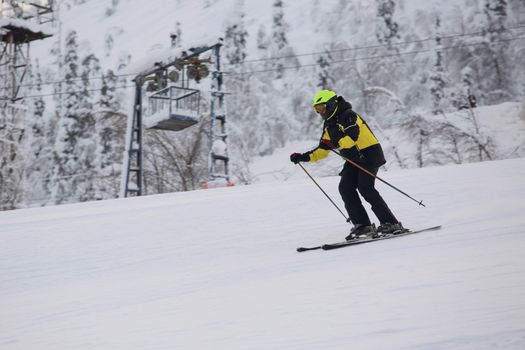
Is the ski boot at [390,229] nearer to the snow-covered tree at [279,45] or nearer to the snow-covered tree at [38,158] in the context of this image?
the snow-covered tree at [38,158]

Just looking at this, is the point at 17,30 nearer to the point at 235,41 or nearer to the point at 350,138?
the point at 350,138

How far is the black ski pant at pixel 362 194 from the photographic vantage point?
5875mm

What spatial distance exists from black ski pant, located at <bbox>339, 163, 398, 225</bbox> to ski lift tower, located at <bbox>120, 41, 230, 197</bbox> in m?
8.39

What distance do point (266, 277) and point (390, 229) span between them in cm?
193

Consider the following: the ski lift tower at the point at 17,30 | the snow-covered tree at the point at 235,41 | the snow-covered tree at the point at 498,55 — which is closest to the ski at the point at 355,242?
the ski lift tower at the point at 17,30

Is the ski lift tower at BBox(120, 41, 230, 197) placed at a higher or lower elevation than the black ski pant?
higher

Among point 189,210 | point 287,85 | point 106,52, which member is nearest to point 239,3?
point 287,85

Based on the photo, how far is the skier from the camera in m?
5.77

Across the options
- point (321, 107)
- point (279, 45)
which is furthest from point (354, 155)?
point (279, 45)

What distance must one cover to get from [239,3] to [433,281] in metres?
77.0

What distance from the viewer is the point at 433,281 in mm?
3436

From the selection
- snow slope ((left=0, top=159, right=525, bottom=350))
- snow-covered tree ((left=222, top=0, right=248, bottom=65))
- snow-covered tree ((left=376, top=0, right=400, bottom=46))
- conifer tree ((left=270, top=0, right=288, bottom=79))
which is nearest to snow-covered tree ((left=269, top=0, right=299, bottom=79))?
conifer tree ((left=270, top=0, right=288, bottom=79))

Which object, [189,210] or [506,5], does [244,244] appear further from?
[506,5]

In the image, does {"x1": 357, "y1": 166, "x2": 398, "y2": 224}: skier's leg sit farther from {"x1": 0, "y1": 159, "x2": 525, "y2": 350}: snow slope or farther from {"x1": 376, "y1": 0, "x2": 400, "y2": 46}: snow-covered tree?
{"x1": 376, "y1": 0, "x2": 400, "y2": 46}: snow-covered tree
